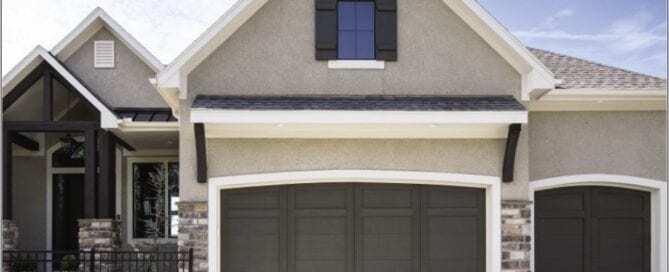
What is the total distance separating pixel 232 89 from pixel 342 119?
1.85m

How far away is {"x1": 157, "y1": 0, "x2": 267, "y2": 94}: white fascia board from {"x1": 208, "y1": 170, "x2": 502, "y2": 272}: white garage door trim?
1.60 metres

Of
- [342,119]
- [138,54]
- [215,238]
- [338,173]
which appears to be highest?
[138,54]

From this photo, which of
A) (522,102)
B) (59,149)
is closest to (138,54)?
(59,149)

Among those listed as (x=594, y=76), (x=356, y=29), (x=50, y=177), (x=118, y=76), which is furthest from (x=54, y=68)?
(x=594, y=76)

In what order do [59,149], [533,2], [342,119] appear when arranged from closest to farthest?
1. [342,119]
2. [533,2]
3. [59,149]

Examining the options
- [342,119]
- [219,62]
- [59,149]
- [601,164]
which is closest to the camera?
[342,119]

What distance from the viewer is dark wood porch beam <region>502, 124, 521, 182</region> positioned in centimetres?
897

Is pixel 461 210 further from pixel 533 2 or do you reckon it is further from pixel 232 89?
pixel 533 2

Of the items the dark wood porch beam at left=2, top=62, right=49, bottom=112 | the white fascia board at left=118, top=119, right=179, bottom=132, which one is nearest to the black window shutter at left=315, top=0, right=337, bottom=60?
the white fascia board at left=118, top=119, right=179, bottom=132

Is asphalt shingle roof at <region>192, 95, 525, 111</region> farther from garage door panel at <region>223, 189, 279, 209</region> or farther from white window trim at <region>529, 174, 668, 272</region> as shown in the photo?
white window trim at <region>529, 174, 668, 272</region>

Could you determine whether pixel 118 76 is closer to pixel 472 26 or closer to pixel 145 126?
pixel 145 126

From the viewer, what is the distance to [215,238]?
9.14 meters

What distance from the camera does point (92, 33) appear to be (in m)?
13.6

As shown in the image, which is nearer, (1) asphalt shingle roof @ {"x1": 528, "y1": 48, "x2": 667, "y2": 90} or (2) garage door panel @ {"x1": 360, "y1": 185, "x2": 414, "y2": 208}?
(2) garage door panel @ {"x1": 360, "y1": 185, "x2": 414, "y2": 208}
